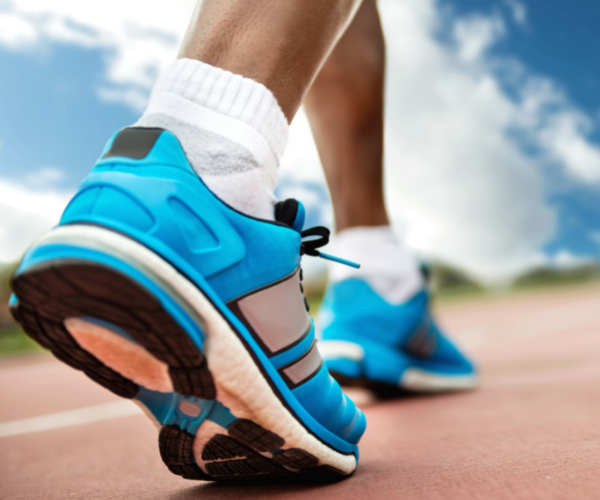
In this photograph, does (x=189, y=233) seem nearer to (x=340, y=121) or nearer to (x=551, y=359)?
(x=340, y=121)

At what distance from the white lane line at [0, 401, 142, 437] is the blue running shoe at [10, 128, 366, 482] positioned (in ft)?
3.84

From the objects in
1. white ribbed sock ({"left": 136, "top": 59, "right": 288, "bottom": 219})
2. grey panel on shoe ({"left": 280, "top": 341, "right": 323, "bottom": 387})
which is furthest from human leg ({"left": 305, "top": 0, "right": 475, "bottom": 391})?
white ribbed sock ({"left": 136, "top": 59, "right": 288, "bottom": 219})

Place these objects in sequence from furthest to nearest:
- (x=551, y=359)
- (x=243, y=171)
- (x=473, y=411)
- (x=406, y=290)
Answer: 1. (x=551, y=359)
2. (x=406, y=290)
3. (x=473, y=411)
4. (x=243, y=171)

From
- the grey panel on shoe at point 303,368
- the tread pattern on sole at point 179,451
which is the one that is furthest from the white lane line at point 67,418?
the grey panel on shoe at point 303,368

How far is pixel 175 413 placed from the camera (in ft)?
2.07

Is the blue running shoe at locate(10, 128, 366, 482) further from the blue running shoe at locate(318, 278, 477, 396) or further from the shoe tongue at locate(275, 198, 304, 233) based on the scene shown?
the blue running shoe at locate(318, 278, 477, 396)

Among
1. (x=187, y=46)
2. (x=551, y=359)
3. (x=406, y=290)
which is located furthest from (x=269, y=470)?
(x=551, y=359)

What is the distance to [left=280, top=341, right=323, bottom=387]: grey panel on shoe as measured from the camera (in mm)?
670

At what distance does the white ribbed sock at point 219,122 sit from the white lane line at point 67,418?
1.28 m

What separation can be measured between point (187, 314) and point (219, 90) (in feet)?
0.84

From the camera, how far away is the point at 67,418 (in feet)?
6.21

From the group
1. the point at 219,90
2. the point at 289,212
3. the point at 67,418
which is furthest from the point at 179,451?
the point at 67,418

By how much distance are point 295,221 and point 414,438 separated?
0.46 meters

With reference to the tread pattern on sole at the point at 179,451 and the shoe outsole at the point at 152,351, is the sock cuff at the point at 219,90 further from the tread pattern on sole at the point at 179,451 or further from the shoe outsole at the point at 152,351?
the tread pattern on sole at the point at 179,451
